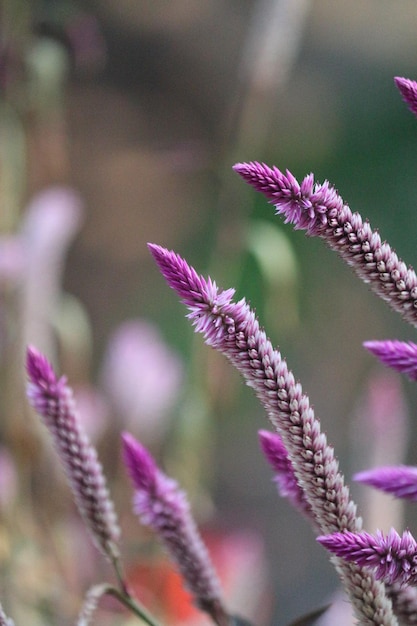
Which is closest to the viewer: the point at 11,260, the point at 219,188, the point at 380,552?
the point at 380,552

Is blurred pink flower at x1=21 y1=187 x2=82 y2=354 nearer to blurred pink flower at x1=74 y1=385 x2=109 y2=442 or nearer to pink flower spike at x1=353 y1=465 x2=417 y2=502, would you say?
blurred pink flower at x1=74 y1=385 x2=109 y2=442

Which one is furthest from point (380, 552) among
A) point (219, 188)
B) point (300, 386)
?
point (219, 188)

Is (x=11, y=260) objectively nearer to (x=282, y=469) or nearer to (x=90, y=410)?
(x=90, y=410)

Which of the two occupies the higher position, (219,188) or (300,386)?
(219,188)

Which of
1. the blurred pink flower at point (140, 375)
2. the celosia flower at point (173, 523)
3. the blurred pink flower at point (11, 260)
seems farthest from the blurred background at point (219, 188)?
the celosia flower at point (173, 523)

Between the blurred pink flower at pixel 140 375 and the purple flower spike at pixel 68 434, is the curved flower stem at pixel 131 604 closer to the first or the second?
the purple flower spike at pixel 68 434

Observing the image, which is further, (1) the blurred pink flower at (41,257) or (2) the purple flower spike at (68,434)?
(1) the blurred pink flower at (41,257)

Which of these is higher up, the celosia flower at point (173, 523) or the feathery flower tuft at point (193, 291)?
the feathery flower tuft at point (193, 291)
